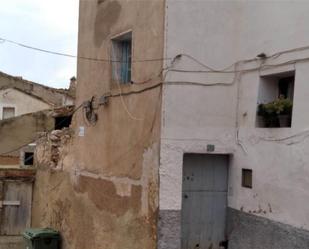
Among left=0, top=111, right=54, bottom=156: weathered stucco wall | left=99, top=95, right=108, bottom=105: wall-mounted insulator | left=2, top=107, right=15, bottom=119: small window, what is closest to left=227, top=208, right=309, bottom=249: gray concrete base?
left=99, top=95, right=108, bottom=105: wall-mounted insulator

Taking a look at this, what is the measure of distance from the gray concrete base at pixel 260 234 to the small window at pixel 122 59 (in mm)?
3605

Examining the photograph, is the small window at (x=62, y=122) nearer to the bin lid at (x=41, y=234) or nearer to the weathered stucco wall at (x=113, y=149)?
the weathered stucco wall at (x=113, y=149)

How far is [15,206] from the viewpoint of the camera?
51.1 ft

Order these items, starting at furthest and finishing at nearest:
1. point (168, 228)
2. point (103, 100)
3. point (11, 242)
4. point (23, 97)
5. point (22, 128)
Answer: point (23, 97)
point (22, 128)
point (11, 242)
point (103, 100)
point (168, 228)

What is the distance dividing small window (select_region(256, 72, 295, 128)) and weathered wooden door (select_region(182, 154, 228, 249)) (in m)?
1.24

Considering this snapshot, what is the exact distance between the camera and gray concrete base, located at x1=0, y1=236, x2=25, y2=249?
608 inches

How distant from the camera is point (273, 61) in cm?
821

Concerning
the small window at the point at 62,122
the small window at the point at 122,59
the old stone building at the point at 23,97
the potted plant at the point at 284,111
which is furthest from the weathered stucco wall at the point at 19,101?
the potted plant at the point at 284,111

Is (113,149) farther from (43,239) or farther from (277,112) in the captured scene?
(43,239)

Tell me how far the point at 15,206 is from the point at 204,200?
27.1ft

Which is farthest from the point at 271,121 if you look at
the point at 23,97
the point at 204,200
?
the point at 23,97

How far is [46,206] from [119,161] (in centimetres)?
526

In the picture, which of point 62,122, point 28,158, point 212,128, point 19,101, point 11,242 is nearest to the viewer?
point 212,128

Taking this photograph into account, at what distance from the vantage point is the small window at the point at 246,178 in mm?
8708
